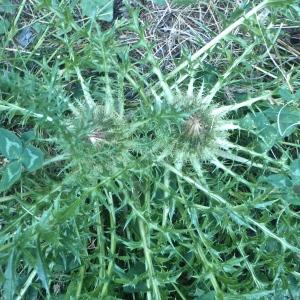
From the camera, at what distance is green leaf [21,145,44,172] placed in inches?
69.5

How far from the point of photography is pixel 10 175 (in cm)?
174

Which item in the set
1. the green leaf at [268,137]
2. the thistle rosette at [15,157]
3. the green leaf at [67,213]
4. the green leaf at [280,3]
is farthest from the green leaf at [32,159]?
the green leaf at [280,3]

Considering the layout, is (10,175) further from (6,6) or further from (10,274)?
(6,6)

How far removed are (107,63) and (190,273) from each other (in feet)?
2.52

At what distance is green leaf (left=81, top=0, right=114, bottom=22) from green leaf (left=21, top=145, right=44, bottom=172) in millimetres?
527

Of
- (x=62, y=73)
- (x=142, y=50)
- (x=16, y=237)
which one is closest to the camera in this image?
(x=16, y=237)

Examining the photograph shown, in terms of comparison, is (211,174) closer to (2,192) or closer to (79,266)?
(79,266)

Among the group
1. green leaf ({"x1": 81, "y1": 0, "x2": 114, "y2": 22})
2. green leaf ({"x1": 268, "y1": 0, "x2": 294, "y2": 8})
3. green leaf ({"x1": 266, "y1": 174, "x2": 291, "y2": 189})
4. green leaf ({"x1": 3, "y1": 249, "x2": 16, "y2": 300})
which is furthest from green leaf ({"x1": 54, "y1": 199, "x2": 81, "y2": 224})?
green leaf ({"x1": 268, "y1": 0, "x2": 294, "y2": 8})

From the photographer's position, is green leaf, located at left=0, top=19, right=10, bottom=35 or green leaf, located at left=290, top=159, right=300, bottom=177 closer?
green leaf, located at left=290, top=159, right=300, bottom=177

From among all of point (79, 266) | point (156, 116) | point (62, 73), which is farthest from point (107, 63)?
point (79, 266)

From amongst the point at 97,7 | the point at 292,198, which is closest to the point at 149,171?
the point at 292,198

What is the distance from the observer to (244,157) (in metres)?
1.95

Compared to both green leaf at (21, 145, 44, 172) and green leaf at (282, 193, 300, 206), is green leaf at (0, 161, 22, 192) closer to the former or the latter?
green leaf at (21, 145, 44, 172)

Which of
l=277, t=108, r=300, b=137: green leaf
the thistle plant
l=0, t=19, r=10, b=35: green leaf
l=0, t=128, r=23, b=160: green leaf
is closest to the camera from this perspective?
the thistle plant
